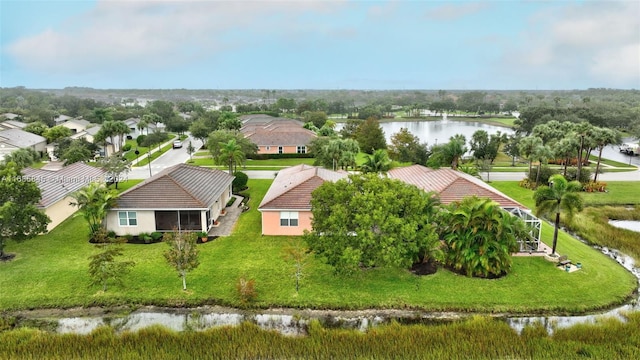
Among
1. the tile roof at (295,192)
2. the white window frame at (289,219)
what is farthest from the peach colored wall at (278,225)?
the tile roof at (295,192)

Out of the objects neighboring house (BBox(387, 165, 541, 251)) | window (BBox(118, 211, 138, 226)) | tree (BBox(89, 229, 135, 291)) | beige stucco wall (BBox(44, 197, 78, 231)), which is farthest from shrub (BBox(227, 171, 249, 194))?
tree (BBox(89, 229, 135, 291))

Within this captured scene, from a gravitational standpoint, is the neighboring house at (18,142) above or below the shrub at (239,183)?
above

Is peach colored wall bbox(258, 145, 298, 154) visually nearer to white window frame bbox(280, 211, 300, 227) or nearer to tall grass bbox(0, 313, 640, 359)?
white window frame bbox(280, 211, 300, 227)

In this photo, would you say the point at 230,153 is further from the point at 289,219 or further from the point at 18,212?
the point at 18,212

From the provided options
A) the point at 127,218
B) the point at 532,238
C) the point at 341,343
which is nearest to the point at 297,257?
the point at 341,343

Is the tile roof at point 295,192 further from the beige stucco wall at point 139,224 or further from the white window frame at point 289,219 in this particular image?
the beige stucco wall at point 139,224

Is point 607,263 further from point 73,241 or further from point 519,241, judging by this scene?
point 73,241

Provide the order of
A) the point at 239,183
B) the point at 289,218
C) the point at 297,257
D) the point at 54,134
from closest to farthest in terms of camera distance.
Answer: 1. the point at 297,257
2. the point at 289,218
3. the point at 239,183
4. the point at 54,134

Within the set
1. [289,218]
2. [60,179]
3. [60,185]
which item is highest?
[60,179]
